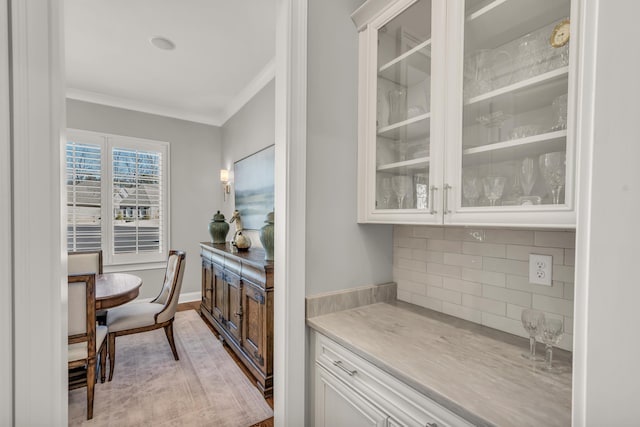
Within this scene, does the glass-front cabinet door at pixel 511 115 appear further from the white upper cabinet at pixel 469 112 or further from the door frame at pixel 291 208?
the door frame at pixel 291 208

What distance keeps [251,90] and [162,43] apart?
1.07 metres

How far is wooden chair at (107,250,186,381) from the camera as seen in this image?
2.27m

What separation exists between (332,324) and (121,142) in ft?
13.3

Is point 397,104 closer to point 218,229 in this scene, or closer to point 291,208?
point 291,208

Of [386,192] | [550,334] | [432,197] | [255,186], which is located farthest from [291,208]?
[255,186]

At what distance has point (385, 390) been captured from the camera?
987 millimetres

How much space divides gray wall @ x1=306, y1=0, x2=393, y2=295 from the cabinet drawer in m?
0.30

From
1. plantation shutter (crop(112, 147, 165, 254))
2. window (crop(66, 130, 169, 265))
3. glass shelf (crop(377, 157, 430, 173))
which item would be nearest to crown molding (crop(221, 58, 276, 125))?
window (crop(66, 130, 169, 265))

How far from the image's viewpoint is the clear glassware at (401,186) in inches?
51.9

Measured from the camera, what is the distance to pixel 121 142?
3.87m
